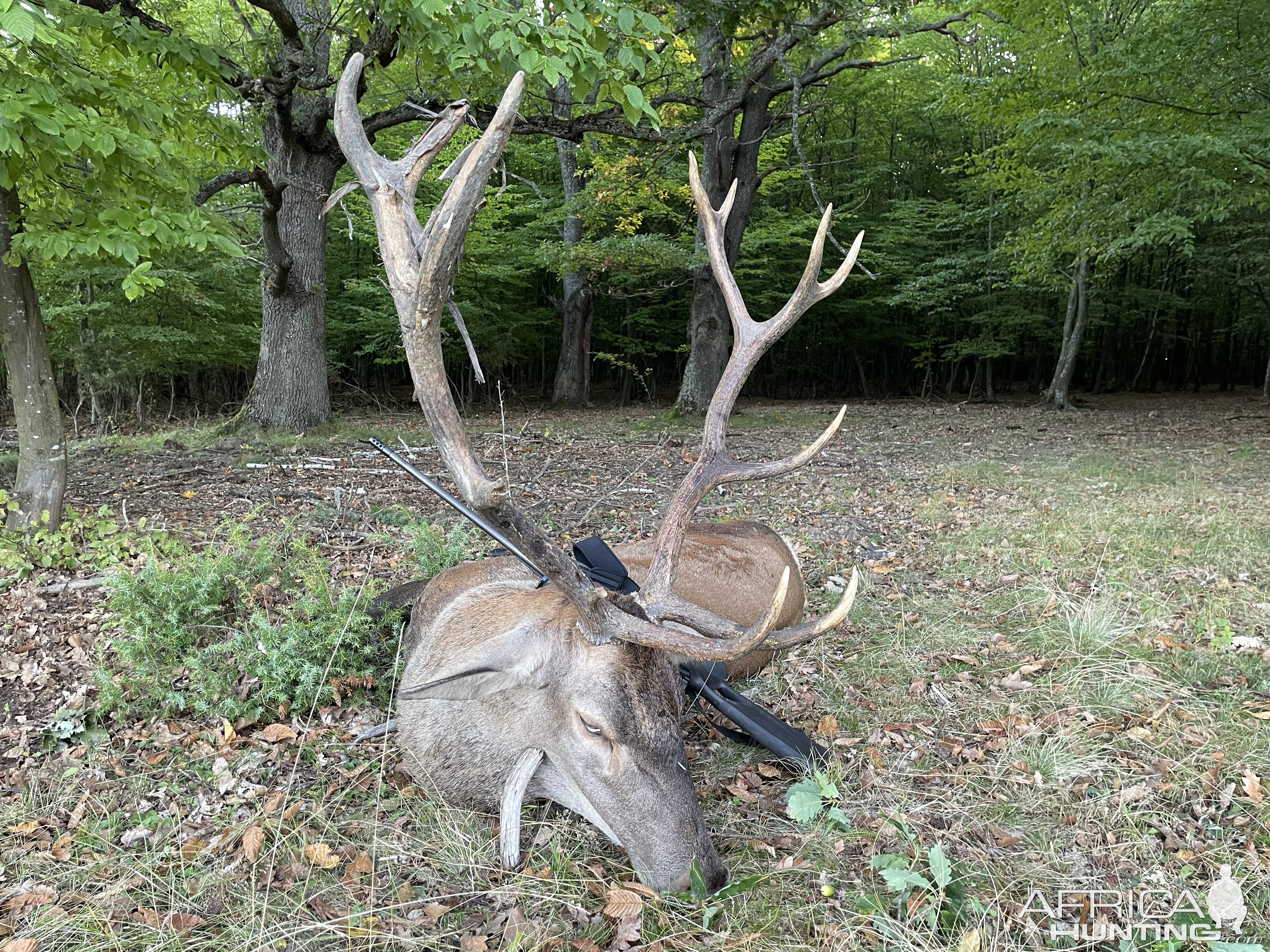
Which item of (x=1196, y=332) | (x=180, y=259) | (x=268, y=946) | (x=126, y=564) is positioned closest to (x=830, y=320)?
(x=1196, y=332)

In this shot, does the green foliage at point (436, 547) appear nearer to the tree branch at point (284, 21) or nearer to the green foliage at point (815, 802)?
the green foliage at point (815, 802)

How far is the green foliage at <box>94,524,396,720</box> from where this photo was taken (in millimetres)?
3277

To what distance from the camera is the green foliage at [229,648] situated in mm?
3277

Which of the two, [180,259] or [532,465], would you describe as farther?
[180,259]

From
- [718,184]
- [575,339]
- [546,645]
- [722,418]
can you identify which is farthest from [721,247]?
[575,339]

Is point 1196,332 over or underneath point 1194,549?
over

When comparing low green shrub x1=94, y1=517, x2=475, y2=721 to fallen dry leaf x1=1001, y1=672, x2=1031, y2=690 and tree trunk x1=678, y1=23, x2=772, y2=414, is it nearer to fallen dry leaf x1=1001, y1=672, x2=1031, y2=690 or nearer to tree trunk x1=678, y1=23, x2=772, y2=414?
fallen dry leaf x1=1001, y1=672, x2=1031, y2=690

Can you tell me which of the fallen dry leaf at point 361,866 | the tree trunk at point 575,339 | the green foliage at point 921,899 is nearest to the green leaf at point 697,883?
the green foliage at point 921,899

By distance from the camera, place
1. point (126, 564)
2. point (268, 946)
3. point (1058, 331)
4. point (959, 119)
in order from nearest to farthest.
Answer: point (268, 946), point (126, 564), point (959, 119), point (1058, 331)

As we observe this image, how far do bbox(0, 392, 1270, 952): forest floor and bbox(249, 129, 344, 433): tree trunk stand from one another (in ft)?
12.3

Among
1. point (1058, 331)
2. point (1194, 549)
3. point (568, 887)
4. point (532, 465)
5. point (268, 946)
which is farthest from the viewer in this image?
point (1058, 331)

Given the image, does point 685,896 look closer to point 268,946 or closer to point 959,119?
point 268,946

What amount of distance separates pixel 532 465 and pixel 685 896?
22.7ft

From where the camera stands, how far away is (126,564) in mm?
4582
